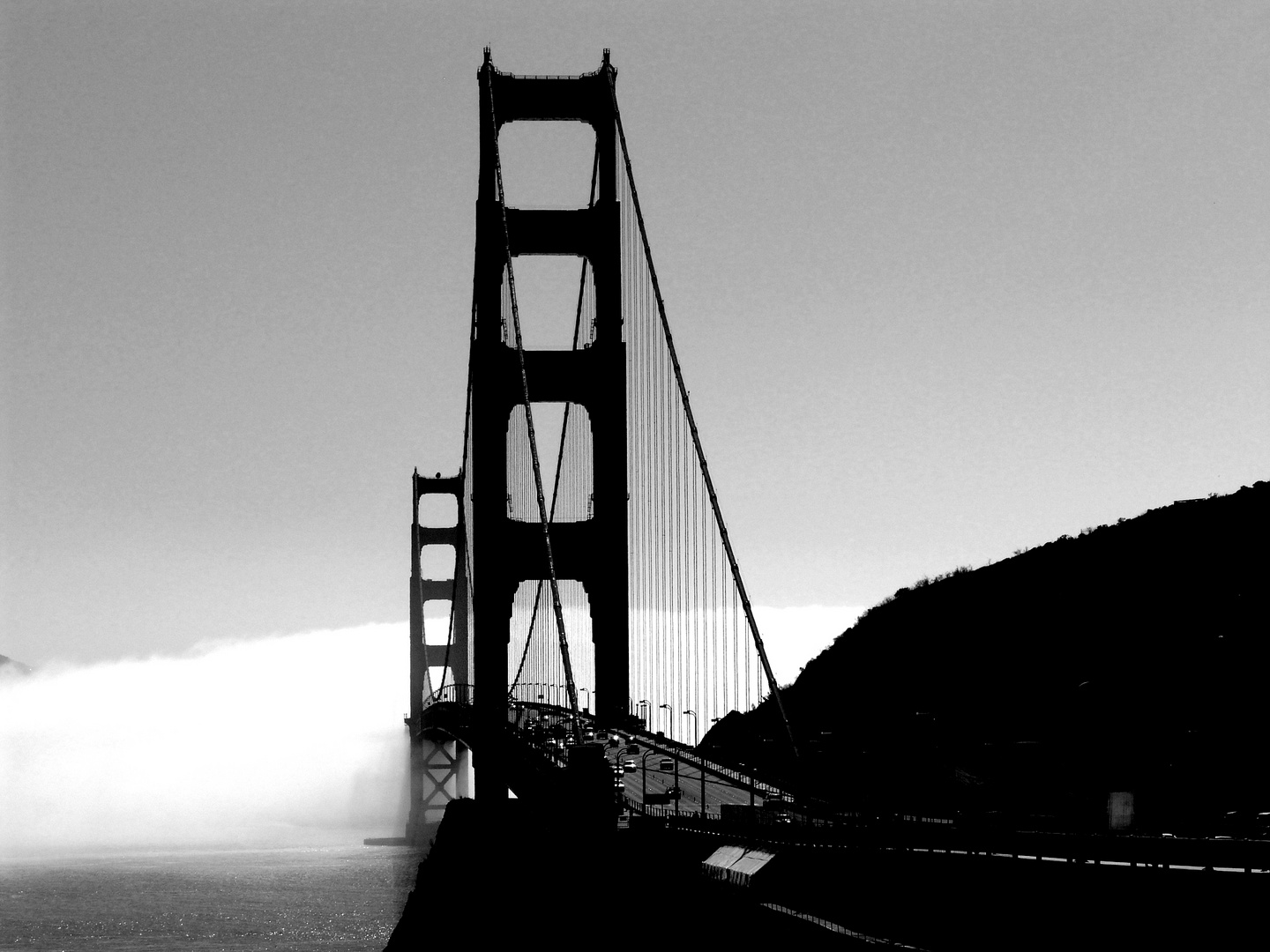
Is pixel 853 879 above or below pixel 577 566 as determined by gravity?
below

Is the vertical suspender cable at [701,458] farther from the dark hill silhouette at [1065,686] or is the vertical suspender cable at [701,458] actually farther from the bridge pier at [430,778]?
the bridge pier at [430,778]

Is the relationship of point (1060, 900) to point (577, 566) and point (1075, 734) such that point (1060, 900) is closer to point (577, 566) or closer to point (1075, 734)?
point (1075, 734)

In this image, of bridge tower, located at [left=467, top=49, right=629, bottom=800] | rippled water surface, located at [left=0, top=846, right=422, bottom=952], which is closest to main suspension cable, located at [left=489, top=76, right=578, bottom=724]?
bridge tower, located at [left=467, top=49, right=629, bottom=800]

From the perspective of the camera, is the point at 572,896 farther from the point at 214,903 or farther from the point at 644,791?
the point at 214,903

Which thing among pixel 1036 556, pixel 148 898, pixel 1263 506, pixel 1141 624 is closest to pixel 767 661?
pixel 1141 624

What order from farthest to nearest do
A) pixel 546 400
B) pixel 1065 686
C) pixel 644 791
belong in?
pixel 546 400, pixel 1065 686, pixel 644 791

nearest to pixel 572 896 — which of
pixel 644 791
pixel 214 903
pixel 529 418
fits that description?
pixel 644 791
